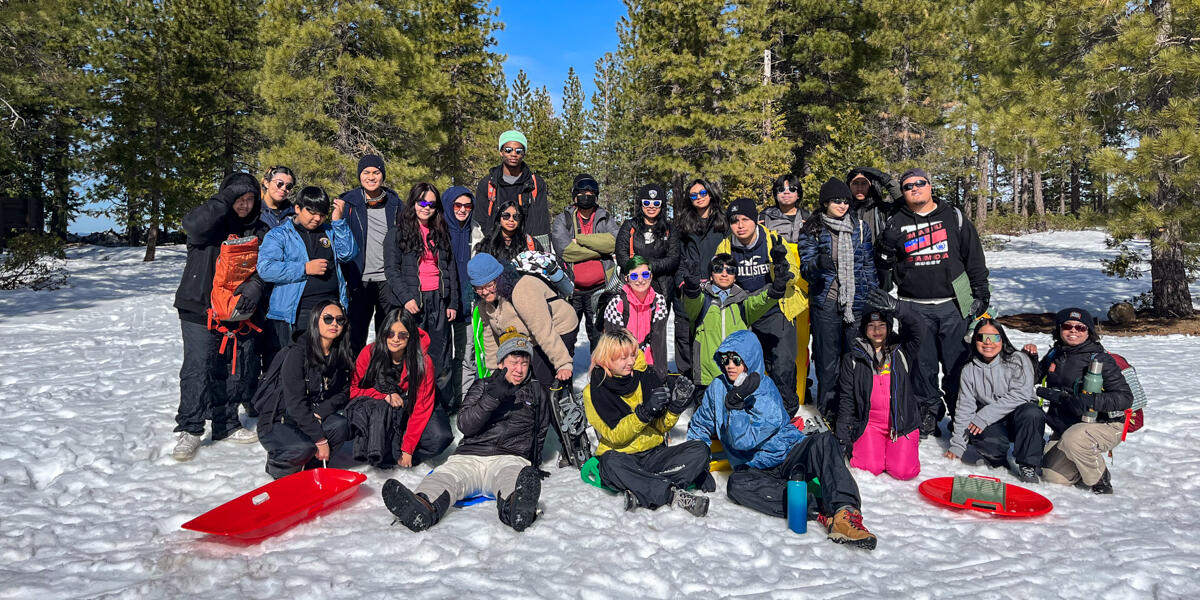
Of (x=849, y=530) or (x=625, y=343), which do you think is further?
(x=625, y=343)

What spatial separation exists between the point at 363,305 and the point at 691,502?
134 inches

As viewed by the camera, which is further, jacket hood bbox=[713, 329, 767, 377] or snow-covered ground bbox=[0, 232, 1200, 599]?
jacket hood bbox=[713, 329, 767, 377]

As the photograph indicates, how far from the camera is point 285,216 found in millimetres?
5559

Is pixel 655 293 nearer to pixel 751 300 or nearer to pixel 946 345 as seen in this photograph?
pixel 751 300

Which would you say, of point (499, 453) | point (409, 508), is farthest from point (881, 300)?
point (409, 508)

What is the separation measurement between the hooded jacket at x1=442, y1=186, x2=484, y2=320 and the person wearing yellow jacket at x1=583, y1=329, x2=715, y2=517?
1713mm

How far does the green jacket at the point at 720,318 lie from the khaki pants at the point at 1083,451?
7.63ft

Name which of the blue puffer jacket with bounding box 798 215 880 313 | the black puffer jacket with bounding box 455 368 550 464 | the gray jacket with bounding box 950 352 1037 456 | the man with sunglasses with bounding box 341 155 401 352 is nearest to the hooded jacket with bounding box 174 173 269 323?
the man with sunglasses with bounding box 341 155 401 352

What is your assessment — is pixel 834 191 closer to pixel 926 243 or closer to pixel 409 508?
pixel 926 243

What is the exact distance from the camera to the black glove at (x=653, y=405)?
453 centimetres

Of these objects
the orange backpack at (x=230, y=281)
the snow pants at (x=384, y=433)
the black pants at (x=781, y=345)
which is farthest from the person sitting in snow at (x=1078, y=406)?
the orange backpack at (x=230, y=281)

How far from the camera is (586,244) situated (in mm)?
6047

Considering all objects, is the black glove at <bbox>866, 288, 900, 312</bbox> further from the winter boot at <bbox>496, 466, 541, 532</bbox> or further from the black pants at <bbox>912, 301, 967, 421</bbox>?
the winter boot at <bbox>496, 466, 541, 532</bbox>

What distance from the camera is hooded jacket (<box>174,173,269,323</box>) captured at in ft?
16.6
